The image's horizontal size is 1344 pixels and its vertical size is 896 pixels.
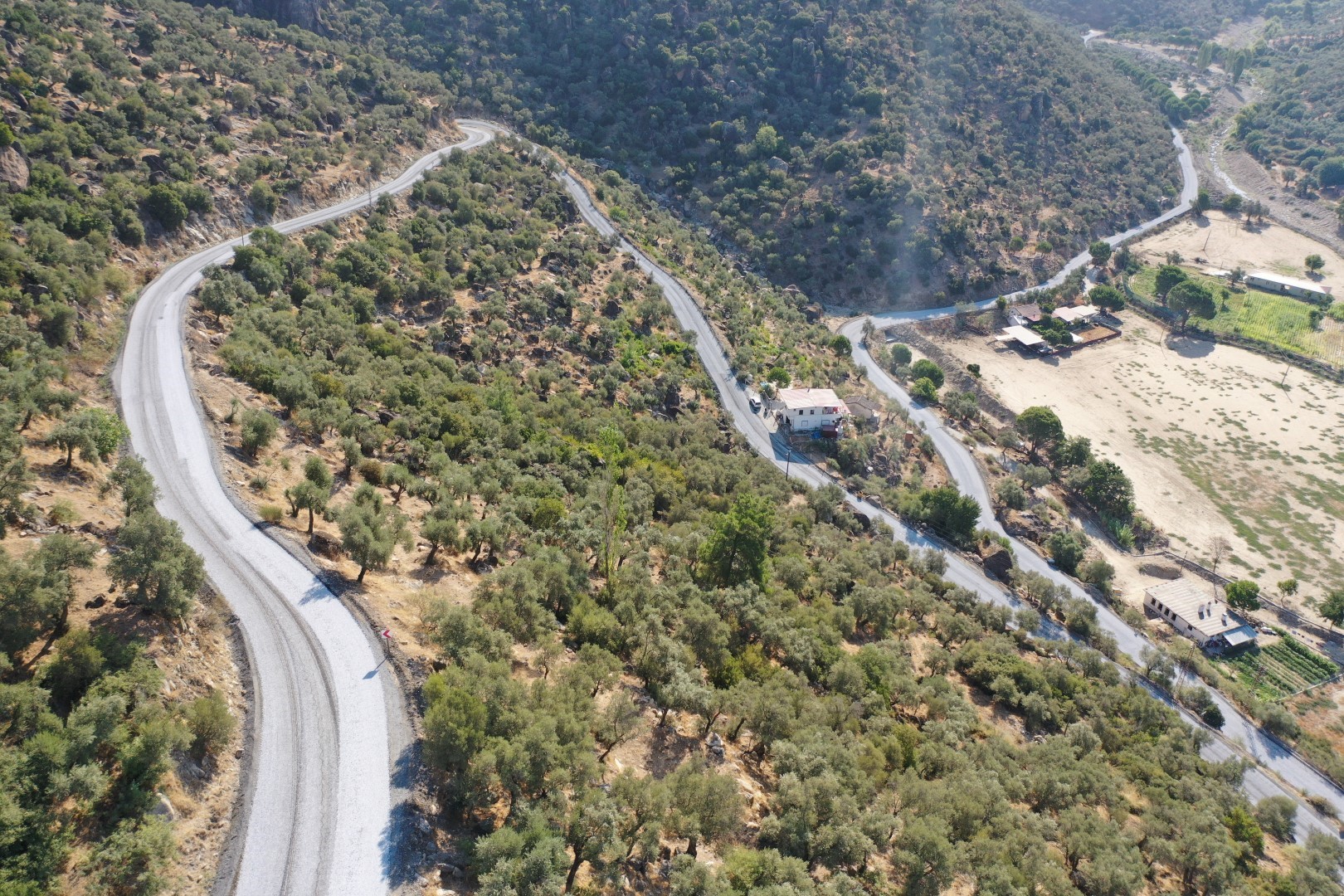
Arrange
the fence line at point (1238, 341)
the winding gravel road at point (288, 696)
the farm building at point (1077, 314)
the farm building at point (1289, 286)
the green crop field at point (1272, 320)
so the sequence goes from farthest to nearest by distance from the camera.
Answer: the farm building at point (1289, 286) → the farm building at point (1077, 314) → the green crop field at point (1272, 320) → the fence line at point (1238, 341) → the winding gravel road at point (288, 696)

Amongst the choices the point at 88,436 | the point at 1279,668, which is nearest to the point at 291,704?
the point at 88,436

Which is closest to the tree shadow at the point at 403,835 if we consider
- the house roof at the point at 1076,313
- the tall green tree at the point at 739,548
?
the tall green tree at the point at 739,548

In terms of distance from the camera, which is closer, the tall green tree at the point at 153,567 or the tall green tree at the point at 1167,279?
the tall green tree at the point at 153,567

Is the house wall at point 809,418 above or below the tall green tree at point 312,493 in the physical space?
below

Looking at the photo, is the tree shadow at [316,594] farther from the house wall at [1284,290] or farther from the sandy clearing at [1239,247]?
the house wall at [1284,290]

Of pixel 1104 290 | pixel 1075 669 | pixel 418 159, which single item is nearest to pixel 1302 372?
pixel 1104 290

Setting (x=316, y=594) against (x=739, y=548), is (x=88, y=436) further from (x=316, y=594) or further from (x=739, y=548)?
(x=739, y=548)
